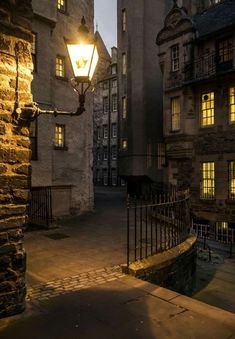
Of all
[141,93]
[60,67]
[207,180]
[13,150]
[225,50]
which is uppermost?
[225,50]

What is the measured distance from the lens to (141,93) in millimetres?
26344

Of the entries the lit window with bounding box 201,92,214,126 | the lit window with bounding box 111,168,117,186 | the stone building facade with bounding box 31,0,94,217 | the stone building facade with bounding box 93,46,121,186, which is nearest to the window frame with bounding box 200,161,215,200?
the lit window with bounding box 201,92,214,126

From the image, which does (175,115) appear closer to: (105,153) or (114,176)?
(114,176)

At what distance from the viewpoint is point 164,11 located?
1094 inches

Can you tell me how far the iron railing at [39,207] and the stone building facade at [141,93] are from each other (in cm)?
1159

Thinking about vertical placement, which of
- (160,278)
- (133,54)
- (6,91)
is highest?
(133,54)

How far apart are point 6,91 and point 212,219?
1758 centimetres

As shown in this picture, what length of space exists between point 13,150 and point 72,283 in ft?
9.66

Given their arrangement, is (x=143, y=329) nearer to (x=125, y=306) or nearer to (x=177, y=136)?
(x=125, y=306)

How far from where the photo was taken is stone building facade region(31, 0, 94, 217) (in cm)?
1509

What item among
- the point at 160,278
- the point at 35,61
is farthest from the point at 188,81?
the point at 160,278

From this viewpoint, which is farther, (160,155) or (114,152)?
(114,152)

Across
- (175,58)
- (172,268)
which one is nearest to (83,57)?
(172,268)

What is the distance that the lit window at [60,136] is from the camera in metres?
16.7
